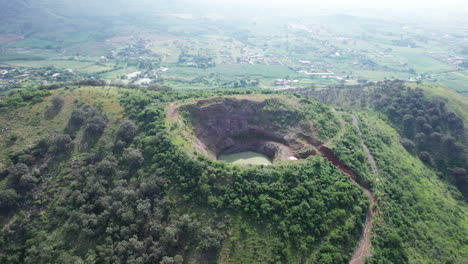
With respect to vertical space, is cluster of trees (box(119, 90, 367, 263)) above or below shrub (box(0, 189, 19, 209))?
above

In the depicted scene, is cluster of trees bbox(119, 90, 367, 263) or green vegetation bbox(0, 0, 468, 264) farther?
cluster of trees bbox(119, 90, 367, 263)

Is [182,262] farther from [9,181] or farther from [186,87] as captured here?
[186,87]

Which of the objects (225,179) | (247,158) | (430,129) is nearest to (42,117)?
(225,179)

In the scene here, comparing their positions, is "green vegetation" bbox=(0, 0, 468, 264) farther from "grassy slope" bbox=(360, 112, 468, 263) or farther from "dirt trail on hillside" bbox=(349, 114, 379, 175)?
"dirt trail on hillside" bbox=(349, 114, 379, 175)

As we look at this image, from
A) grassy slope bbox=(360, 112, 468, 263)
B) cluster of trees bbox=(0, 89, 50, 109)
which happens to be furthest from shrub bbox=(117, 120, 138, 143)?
grassy slope bbox=(360, 112, 468, 263)

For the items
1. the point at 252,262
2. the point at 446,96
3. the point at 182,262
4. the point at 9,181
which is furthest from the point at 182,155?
the point at 446,96

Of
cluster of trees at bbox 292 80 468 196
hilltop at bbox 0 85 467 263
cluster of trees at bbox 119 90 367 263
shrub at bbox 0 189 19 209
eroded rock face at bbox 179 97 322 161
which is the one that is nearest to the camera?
hilltop at bbox 0 85 467 263

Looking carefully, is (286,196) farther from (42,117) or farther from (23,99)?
(23,99)
